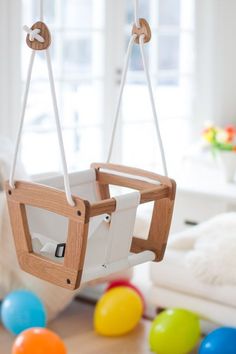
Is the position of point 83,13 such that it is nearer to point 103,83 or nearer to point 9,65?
point 103,83

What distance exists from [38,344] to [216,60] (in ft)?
9.98

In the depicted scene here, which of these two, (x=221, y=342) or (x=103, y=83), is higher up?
(x=103, y=83)

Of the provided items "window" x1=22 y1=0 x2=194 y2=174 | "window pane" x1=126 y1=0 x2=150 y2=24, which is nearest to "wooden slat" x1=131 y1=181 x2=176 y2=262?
"window" x1=22 y1=0 x2=194 y2=174

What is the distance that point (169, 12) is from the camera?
505 cm

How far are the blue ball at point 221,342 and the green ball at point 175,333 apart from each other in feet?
0.43

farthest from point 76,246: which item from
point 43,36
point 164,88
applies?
point 164,88

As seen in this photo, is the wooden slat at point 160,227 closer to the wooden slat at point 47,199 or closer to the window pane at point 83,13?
the wooden slat at point 47,199

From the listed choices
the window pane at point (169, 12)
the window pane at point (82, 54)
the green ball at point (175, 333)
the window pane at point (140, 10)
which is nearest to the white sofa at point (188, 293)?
the green ball at point (175, 333)

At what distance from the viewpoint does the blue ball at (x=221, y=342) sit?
9.09ft

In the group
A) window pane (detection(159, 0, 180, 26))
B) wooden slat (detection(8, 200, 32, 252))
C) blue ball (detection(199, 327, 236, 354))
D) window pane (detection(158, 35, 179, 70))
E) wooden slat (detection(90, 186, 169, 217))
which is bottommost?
blue ball (detection(199, 327, 236, 354))

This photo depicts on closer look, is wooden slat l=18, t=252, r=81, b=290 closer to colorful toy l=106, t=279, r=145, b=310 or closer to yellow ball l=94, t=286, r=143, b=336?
yellow ball l=94, t=286, r=143, b=336

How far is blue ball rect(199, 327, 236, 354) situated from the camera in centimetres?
277

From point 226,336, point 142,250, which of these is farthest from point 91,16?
point 142,250

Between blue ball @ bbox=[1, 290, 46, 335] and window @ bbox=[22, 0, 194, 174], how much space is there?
1.25 meters
